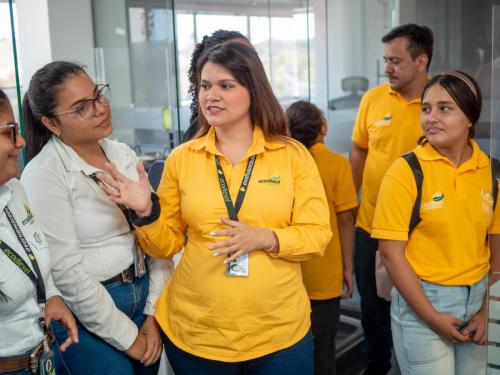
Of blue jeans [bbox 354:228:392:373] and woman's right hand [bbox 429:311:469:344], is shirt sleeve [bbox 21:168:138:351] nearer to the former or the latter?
woman's right hand [bbox 429:311:469:344]

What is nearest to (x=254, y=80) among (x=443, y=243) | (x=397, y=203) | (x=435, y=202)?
(x=397, y=203)

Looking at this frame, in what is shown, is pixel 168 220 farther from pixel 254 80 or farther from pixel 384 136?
pixel 384 136

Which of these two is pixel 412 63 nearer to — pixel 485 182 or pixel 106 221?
pixel 485 182

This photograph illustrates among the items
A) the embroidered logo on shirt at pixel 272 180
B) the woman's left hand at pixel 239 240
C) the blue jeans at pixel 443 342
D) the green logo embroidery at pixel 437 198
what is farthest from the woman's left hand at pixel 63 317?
the green logo embroidery at pixel 437 198

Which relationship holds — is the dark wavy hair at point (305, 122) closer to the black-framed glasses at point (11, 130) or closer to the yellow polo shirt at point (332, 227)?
the yellow polo shirt at point (332, 227)

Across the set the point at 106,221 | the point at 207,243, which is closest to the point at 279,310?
the point at 207,243

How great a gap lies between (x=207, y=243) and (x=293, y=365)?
47 cm

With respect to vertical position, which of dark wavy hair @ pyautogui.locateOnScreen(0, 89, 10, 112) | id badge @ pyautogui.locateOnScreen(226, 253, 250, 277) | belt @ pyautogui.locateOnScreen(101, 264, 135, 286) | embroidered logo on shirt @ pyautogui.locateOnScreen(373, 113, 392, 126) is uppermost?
dark wavy hair @ pyautogui.locateOnScreen(0, 89, 10, 112)

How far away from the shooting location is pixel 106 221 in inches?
71.5

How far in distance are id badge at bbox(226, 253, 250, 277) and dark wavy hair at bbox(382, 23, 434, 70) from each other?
1.84 metres

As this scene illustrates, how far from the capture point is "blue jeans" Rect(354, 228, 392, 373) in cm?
316

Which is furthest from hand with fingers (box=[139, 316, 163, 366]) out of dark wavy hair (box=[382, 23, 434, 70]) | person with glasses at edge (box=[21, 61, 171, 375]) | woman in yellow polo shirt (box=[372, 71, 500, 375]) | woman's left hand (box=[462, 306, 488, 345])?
dark wavy hair (box=[382, 23, 434, 70])

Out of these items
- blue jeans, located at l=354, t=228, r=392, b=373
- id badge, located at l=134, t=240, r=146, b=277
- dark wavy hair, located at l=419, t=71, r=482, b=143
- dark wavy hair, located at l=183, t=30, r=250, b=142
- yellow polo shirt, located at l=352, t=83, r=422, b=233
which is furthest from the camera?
blue jeans, located at l=354, t=228, r=392, b=373

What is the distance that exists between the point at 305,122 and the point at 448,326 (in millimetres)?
1155
